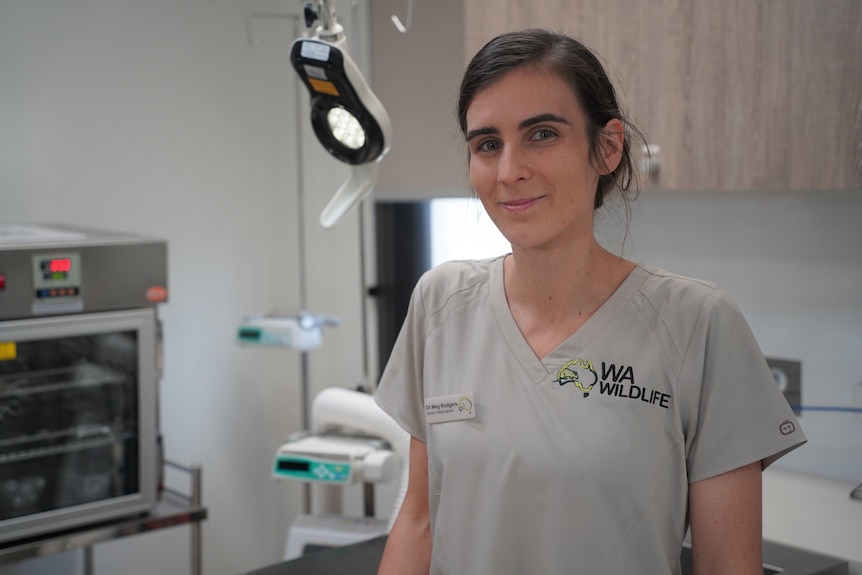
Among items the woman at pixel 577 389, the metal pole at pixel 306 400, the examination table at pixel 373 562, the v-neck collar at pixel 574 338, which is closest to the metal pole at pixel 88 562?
the metal pole at pixel 306 400

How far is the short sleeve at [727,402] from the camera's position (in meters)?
1.07

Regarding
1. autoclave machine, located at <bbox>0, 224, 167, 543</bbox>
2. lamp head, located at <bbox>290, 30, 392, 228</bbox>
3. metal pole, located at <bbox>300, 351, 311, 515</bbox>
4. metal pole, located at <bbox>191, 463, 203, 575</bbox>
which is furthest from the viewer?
metal pole, located at <bbox>300, 351, 311, 515</bbox>

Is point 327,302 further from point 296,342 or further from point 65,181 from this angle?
point 65,181

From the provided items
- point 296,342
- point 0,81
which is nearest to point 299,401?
point 296,342

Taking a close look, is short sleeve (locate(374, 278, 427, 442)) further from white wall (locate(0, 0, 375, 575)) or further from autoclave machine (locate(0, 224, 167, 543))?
white wall (locate(0, 0, 375, 575))

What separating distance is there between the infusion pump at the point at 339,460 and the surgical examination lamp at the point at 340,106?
2.80 ft

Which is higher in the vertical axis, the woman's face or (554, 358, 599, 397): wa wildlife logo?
the woman's face

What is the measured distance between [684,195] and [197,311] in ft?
5.06

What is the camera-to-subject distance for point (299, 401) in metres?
3.24

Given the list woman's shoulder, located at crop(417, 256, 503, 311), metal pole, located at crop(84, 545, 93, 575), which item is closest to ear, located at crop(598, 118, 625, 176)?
woman's shoulder, located at crop(417, 256, 503, 311)

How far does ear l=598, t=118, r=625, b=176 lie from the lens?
1.17 metres

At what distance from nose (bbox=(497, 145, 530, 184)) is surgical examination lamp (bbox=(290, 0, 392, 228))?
0.37 m

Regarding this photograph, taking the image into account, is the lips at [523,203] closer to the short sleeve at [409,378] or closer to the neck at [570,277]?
the neck at [570,277]

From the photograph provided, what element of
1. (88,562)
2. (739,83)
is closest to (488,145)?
(739,83)
